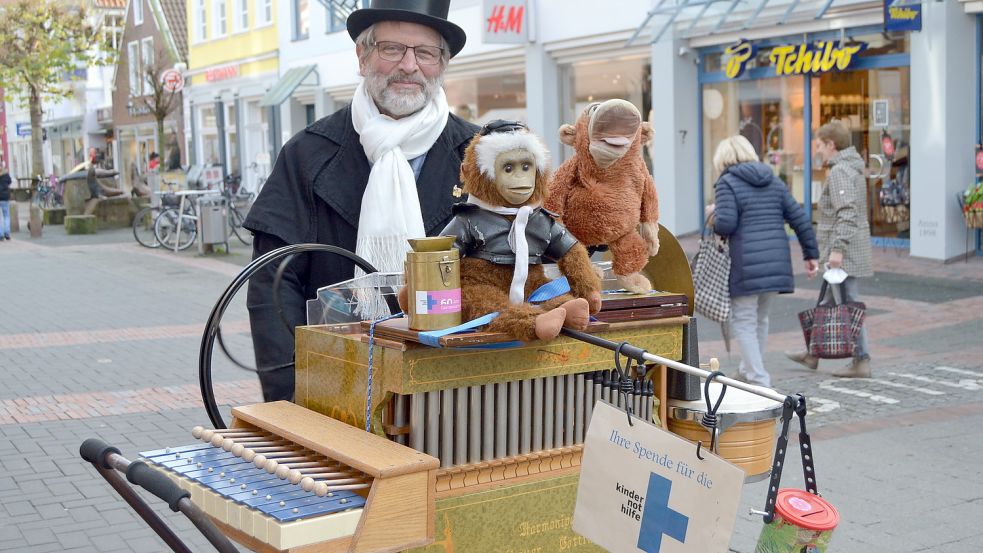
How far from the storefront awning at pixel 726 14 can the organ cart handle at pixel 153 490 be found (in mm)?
12757

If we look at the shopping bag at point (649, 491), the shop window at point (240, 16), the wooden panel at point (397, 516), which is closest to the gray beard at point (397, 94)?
the shopping bag at point (649, 491)

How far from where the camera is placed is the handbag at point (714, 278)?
298 inches

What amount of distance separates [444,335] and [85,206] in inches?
1002

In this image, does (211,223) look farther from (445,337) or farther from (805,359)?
(445,337)

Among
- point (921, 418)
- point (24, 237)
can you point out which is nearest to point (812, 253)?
point (921, 418)

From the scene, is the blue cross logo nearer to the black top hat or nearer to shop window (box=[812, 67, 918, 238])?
the black top hat

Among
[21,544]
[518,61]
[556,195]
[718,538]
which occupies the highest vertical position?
[518,61]

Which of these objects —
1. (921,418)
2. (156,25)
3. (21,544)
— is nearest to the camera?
(21,544)

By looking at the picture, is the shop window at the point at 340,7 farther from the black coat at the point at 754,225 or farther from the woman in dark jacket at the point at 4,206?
the black coat at the point at 754,225

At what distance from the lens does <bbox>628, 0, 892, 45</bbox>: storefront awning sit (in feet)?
46.5

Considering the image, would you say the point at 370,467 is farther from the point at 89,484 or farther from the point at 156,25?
the point at 156,25

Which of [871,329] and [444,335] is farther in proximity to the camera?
[871,329]

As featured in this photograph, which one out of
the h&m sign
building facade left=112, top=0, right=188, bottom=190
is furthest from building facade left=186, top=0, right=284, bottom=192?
the h&m sign

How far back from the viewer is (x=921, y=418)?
273 inches
